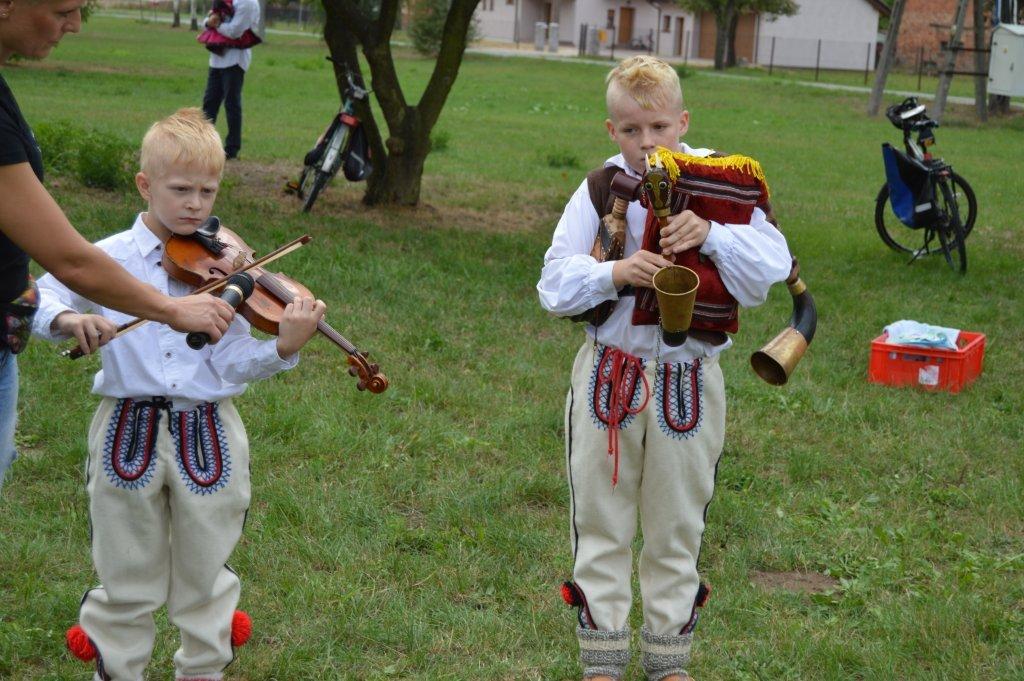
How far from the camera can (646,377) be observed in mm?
3502

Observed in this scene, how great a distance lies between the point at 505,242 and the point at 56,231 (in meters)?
7.08

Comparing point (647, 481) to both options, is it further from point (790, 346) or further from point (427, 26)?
point (427, 26)

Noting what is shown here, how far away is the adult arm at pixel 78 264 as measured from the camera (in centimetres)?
269

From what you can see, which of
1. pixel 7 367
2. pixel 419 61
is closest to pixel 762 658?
pixel 7 367

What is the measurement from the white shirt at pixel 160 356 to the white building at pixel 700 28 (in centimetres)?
4915

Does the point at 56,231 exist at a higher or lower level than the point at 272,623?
higher

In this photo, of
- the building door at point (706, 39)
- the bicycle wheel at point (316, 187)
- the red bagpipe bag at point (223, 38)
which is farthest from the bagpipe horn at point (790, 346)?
the building door at point (706, 39)

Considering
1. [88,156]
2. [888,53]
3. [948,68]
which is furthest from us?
[888,53]

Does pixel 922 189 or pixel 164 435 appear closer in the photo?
pixel 164 435

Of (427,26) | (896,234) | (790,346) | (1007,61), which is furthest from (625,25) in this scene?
(790,346)

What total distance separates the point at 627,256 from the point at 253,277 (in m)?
1.04

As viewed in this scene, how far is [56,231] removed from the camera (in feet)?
9.00

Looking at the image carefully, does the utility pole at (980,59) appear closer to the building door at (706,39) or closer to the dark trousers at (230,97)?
the dark trousers at (230,97)

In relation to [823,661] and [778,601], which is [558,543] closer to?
[778,601]
